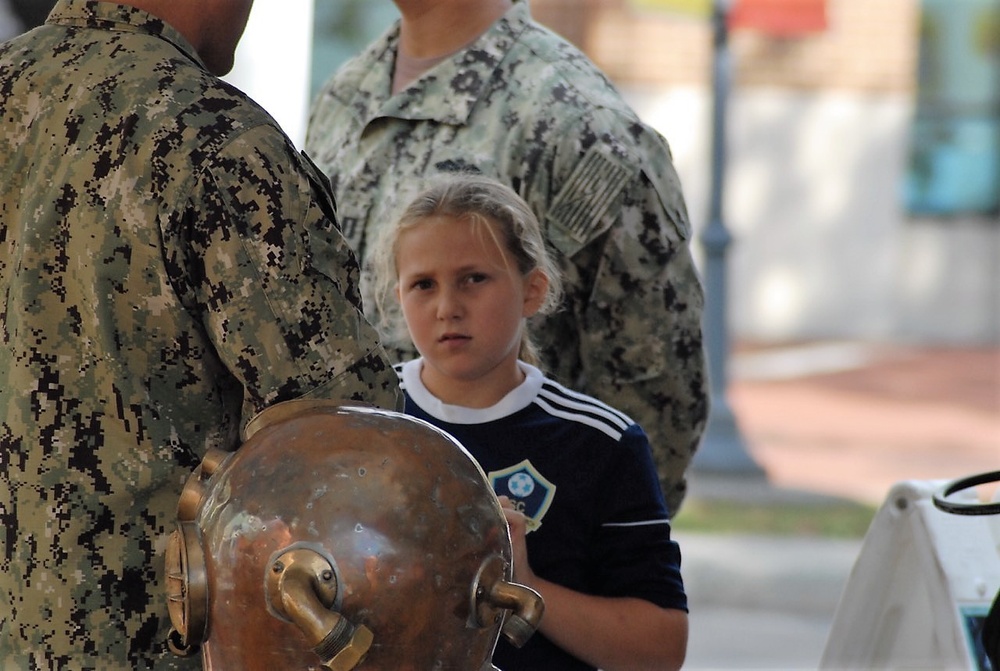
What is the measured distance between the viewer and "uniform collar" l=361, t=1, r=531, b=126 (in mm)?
2750

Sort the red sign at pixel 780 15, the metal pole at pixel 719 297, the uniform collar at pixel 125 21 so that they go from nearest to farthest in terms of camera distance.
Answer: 1. the uniform collar at pixel 125 21
2. the metal pole at pixel 719 297
3. the red sign at pixel 780 15

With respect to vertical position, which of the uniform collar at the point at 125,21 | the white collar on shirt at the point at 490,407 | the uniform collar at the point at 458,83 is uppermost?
the uniform collar at the point at 458,83

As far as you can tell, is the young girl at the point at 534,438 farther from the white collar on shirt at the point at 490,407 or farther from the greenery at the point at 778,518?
the greenery at the point at 778,518

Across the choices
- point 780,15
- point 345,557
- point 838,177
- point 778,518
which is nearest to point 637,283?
point 345,557

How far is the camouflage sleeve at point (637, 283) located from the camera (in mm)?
2652

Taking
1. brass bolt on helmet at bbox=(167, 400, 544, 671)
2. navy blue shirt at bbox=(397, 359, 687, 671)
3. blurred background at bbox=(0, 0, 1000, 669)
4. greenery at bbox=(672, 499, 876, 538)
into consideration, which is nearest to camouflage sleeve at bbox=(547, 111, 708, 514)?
navy blue shirt at bbox=(397, 359, 687, 671)

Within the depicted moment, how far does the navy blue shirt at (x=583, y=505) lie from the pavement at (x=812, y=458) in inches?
38.5

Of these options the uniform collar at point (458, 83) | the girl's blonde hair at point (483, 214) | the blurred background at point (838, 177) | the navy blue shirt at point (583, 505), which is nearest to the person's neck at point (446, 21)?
the uniform collar at point (458, 83)

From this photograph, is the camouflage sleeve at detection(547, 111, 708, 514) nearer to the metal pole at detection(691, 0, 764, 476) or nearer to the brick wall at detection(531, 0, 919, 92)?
the metal pole at detection(691, 0, 764, 476)

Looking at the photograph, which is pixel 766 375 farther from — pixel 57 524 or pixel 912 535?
pixel 57 524

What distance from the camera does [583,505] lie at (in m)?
2.19

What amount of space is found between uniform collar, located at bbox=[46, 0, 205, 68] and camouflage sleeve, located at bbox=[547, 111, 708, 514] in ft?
3.08

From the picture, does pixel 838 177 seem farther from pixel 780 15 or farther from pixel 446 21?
pixel 446 21

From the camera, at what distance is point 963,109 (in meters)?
14.8
